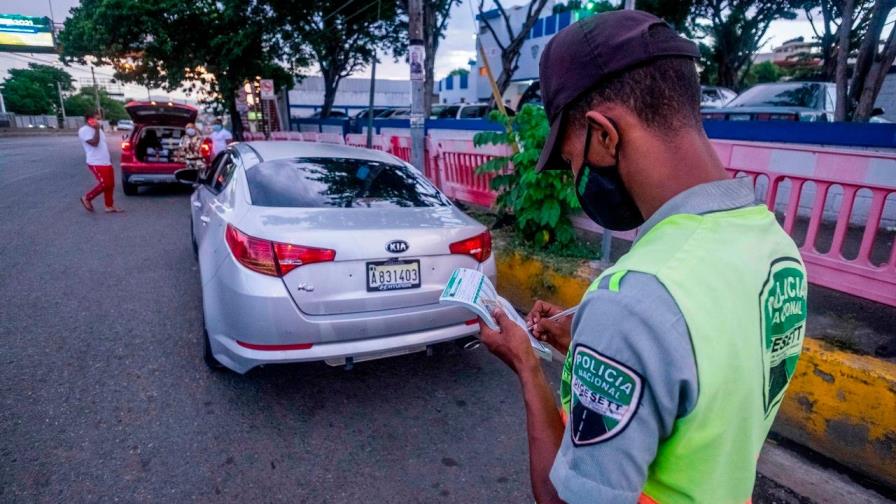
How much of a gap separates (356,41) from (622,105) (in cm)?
2349

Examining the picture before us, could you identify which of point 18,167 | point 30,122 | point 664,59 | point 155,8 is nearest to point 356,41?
point 155,8

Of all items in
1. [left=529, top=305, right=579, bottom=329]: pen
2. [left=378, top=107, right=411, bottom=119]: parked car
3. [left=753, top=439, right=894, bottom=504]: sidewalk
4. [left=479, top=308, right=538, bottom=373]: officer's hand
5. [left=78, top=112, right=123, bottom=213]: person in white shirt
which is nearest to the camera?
[left=479, top=308, right=538, bottom=373]: officer's hand

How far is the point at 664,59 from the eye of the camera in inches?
35.3

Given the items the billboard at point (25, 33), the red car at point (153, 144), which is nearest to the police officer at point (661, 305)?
the red car at point (153, 144)

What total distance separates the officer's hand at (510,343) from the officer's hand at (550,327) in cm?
27

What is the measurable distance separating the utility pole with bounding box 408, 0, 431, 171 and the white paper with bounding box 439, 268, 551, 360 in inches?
230

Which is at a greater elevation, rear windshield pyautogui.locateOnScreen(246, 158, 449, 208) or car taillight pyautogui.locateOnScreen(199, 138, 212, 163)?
rear windshield pyautogui.locateOnScreen(246, 158, 449, 208)

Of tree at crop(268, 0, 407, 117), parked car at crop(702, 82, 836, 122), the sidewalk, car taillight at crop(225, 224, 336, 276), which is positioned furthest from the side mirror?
tree at crop(268, 0, 407, 117)

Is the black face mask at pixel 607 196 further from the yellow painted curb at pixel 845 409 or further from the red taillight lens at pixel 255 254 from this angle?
the yellow painted curb at pixel 845 409

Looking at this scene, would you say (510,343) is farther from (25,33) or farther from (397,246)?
(25,33)

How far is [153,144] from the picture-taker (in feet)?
39.3

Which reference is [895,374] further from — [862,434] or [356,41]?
[356,41]

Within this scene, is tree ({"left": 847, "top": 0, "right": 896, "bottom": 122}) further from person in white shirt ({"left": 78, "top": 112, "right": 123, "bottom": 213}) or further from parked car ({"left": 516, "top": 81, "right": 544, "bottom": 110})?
person in white shirt ({"left": 78, "top": 112, "right": 123, "bottom": 213})

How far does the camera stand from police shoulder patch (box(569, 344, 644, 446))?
73 centimetres
